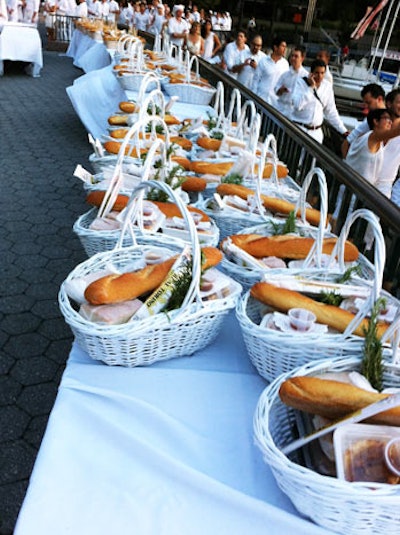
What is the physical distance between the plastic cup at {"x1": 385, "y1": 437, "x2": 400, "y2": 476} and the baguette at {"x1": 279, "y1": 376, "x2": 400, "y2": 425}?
6 centimetres

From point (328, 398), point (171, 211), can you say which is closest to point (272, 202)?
point (171, 211)

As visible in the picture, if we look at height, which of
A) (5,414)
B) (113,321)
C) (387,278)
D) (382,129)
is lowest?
(5,414)

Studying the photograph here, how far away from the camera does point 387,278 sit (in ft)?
6.54

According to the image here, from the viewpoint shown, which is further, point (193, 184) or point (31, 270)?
point (31, 270)

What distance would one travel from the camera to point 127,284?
1.25 meters

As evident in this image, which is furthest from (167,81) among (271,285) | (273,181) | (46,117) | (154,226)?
(271,285)

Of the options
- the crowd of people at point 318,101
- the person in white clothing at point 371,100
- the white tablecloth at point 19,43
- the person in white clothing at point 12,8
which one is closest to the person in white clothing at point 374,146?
the crowd of people at point 318,101

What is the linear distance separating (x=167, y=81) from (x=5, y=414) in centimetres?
409

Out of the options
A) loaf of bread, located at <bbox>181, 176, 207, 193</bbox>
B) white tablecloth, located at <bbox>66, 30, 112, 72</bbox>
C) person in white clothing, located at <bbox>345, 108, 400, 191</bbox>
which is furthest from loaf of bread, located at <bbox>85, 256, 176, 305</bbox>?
white tablecloth, located at <bbox>66, 30, 112, 72</bbox>

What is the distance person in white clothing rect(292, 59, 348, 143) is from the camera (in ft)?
15.3

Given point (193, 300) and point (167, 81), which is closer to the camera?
point (193, 300)

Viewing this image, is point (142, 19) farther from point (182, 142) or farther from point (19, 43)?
point (182, 142)

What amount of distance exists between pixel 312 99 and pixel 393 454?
4.39 m

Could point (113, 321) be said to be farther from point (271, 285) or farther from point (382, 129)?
point (382, 129)
